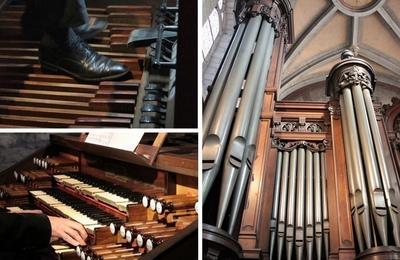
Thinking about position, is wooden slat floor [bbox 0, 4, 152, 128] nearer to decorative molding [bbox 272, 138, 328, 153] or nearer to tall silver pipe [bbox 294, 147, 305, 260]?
tall silver pipe [bbox 294, 147, 305, 260]

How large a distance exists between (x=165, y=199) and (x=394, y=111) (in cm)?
247

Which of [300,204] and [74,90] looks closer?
[74,90]

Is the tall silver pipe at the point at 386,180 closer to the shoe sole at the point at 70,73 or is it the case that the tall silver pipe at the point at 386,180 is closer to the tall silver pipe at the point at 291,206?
the tall silver pipe at the point at 291,206

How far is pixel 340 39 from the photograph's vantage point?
6758 mm

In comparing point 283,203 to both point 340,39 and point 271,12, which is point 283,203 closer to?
point 271,12

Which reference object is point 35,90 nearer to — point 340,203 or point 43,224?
point 43,224

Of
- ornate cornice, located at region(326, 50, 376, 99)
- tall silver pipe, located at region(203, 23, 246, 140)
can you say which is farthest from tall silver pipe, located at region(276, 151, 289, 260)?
ornate cornice, located at region(326, 50, 376, 99)

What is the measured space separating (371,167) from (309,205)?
15.1 inches

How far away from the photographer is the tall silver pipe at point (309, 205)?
223 cm

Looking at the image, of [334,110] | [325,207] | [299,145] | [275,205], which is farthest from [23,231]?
[334,110]

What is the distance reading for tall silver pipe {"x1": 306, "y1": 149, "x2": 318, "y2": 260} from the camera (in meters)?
2.23

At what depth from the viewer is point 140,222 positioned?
134cm

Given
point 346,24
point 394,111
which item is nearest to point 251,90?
point 394,111

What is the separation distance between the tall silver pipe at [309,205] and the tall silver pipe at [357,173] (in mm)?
225
